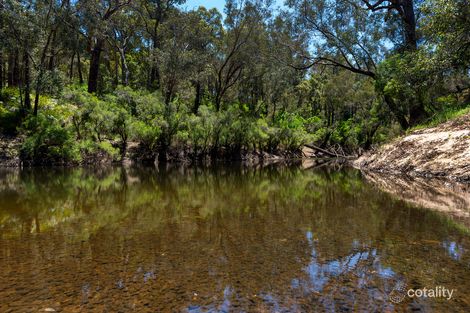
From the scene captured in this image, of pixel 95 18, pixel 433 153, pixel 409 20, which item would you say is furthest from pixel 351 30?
pixel 95 18

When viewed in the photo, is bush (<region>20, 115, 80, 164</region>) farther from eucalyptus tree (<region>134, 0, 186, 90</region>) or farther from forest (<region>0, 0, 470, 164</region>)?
eucalyptus tree (<region>134, 0, 186, 90</region>)

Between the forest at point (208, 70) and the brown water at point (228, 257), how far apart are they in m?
11.8

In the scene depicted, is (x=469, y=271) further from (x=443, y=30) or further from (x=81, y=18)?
(x=81, y=18)

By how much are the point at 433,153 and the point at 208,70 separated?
21.8 metres

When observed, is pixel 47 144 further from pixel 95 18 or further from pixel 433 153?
pixel 433 153

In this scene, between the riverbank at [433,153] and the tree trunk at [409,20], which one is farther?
the tree trunk at [409,20]

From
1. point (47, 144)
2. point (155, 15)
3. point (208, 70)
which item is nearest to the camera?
point (47, 144)

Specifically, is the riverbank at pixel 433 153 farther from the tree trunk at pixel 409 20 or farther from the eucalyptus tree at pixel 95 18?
the eucalyptus tree at pixel 95 18

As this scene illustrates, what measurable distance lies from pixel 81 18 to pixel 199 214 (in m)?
26.4

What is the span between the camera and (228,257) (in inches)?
188

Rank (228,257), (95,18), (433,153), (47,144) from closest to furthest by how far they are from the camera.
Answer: (228,257), (433,153), (47,144), (95,18)

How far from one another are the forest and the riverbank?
1779 millimetres

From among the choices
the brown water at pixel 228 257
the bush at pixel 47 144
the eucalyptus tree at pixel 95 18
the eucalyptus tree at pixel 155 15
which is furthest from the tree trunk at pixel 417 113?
the eucalyptus tree at pixel 95 18

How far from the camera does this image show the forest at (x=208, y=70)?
19781 millimetres
